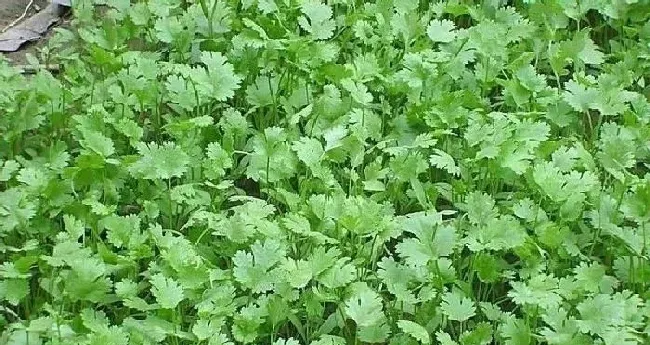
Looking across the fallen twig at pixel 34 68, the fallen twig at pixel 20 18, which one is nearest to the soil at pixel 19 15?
the fallen twig at pixel 20 18

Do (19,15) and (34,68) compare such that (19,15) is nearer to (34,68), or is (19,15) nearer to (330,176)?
(34,68)

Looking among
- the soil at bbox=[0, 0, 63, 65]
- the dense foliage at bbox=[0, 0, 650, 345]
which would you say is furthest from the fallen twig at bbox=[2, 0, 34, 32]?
the dense foliage at bbox=[0, 0, 650, 345]

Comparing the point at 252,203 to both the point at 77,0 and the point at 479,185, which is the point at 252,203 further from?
the point at 77,0

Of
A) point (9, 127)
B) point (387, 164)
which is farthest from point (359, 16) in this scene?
point (9, 127)

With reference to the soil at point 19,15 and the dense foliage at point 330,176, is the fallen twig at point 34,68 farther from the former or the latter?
the soil at point 19,15

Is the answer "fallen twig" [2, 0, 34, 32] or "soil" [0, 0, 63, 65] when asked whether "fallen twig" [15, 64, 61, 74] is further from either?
"fallen twig" [2, 0, 34, 32]
